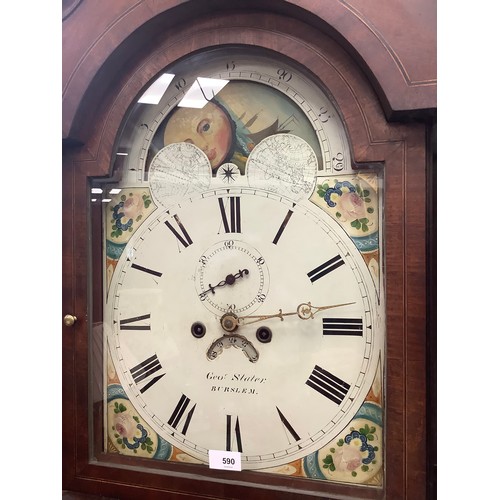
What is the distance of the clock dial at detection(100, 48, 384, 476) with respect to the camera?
2.75 ft

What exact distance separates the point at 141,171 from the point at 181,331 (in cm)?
31

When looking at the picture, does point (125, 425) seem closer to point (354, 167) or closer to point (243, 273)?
point (243, 273)

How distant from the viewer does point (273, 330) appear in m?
0.87

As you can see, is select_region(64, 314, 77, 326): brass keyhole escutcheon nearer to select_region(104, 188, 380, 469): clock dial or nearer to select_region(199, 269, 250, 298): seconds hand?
select_region(104, 188, 380, 469): clock dial

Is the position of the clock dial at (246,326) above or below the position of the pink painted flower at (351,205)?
below

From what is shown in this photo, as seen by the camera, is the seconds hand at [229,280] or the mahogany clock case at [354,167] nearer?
the mahogany clock case at [354,167]

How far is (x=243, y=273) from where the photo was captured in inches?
34.8

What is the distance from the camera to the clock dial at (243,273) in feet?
2.75

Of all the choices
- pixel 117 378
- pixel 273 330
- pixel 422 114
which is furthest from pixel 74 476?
pixel 422 114

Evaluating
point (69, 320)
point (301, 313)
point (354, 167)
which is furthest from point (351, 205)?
point (69, 320)

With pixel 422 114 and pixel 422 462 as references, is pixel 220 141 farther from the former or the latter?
pixel 422 462

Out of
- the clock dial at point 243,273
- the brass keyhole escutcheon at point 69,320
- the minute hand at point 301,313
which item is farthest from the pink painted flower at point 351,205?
the brass keyhole escutcheon at point 69,320

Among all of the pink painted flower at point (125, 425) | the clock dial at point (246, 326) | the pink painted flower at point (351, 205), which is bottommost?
the pink painted flower at point (125, 425)

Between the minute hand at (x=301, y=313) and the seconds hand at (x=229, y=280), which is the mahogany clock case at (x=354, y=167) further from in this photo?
the seconds hand at (x=229, y=280)
